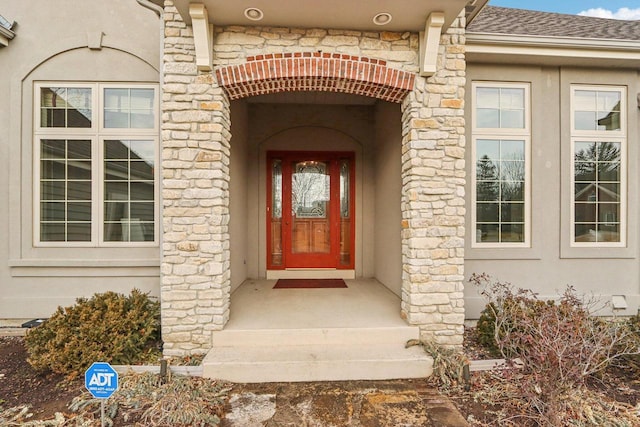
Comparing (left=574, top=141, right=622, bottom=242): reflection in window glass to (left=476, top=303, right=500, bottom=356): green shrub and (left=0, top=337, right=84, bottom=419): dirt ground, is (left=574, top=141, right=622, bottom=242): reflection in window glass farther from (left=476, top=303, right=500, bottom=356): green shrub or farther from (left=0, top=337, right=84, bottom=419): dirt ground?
(left=0, top=337, right=84, bottom=419): dirt ground

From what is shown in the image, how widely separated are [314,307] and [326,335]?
2.28ft

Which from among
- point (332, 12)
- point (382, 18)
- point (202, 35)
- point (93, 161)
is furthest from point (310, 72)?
point (93, 161)

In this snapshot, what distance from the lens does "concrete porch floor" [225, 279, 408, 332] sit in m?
3.57

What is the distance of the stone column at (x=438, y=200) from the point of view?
345 centimetres

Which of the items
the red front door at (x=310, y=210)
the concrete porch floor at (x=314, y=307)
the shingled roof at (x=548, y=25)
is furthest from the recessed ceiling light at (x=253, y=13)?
the concrete porch floor at (x=314, y=307)

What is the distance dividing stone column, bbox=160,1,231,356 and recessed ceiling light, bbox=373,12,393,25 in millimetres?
1752

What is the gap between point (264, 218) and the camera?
5852mm

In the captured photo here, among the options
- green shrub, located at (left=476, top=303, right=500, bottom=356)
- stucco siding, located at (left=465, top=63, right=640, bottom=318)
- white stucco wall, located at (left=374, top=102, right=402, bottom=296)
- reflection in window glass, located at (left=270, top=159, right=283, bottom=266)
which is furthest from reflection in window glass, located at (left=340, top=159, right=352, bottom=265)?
green shrub, located at (left=476, top=303, right=500, bottom=356)

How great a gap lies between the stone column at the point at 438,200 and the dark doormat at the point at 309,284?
1927 mm

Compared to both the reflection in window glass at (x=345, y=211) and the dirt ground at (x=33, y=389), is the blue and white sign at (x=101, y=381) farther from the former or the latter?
the reflection in window glass at (x=345, y=211)

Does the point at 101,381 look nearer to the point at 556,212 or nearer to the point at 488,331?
the point at 488,331

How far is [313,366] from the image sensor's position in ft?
10.1

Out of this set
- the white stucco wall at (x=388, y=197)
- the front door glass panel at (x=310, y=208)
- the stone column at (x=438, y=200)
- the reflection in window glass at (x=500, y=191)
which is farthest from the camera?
the front door glass panel at (x=310, y=208)

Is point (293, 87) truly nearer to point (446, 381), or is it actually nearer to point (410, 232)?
point (410, 232)
